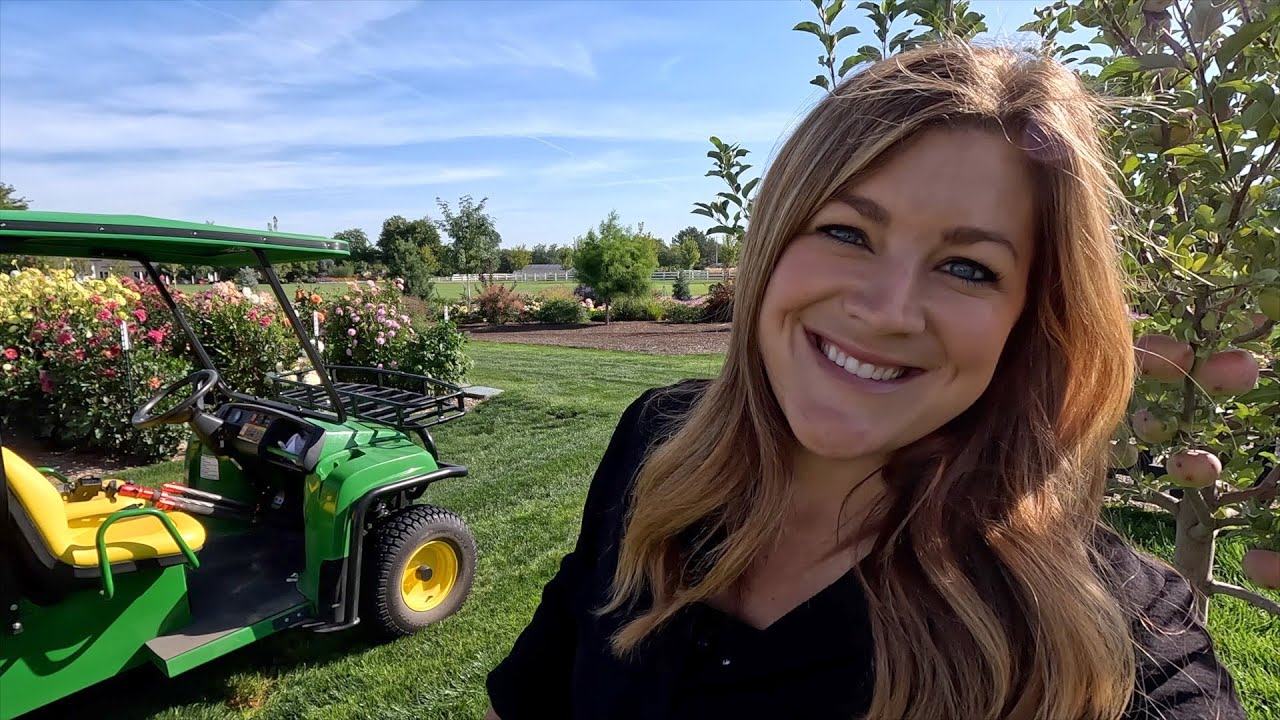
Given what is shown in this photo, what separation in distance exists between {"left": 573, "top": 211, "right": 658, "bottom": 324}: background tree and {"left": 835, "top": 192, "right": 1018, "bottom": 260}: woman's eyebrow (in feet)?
Answer: 65.8

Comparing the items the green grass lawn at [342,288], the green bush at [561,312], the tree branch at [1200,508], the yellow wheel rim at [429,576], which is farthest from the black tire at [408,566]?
the green bush at [561,312]

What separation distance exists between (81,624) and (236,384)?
5.26 meters

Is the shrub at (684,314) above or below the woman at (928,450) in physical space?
below

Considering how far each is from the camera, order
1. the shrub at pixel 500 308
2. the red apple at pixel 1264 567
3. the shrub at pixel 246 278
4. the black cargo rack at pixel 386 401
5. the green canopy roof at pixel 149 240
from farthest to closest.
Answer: the shrub at pixel 246 278, the shrub at pixel 500 308, the black cargo rack at pixel 386 401, the green canopy roof at pixel 149 240, the red apple at pixel 1264 567

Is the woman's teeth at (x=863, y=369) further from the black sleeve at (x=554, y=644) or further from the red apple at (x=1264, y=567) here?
the red apple at (x=1264, y=567)

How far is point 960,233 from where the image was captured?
3.07ft

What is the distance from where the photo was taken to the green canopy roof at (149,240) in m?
2.27

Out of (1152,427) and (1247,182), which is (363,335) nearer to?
(1152,427)

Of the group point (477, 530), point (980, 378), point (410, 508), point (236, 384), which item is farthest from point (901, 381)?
point (236, 384)

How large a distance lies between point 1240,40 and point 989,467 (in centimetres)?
69

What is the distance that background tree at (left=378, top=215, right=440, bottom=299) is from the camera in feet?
84.6

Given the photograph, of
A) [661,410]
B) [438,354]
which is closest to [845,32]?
[661,410]

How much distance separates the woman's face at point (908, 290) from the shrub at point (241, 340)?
7.30 m


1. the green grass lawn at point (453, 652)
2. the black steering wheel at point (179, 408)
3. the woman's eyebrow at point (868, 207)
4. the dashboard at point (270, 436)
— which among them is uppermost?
the woman's eyebrow at point (868, 207)
